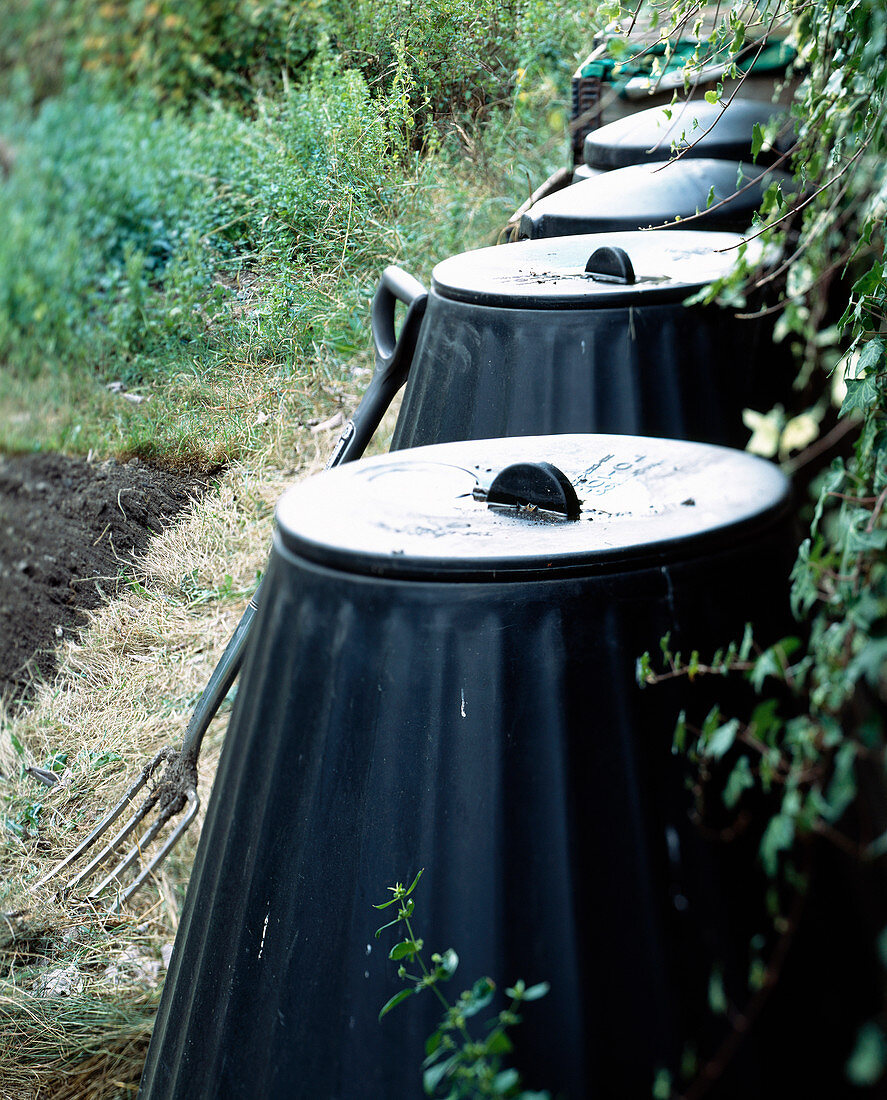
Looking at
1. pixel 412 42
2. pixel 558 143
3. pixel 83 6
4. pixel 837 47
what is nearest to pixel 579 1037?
pixel 83 6

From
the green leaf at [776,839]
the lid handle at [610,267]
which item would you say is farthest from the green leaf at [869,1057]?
the lid handle at [610,267]

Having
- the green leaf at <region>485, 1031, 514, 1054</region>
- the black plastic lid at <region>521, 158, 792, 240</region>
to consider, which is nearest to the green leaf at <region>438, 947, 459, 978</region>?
the green leaf at <region>485, 1031, 514, 1054</region>

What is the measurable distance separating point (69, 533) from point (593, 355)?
1058 mm

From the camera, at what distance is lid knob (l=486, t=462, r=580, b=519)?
1003 mm

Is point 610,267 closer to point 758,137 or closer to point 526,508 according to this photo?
point 758,137

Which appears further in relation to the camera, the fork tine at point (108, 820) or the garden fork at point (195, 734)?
the fork tine at point (108, 820)

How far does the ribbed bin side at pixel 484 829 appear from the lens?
32.1 inches

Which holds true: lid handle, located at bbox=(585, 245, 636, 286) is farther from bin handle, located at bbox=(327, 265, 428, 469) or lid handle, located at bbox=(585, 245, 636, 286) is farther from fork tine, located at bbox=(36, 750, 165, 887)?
fork tine, located at bbox=(36, 750, 165, 887)

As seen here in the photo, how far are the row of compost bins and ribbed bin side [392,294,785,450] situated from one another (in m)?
0.37

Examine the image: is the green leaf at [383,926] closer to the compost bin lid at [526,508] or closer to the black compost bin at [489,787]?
the black compost bin at [489,787]

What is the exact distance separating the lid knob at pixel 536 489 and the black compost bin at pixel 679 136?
150cm

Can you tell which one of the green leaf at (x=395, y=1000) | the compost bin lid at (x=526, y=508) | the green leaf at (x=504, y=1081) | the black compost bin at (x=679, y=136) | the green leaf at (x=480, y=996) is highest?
the black compost bin at (x=679, y=136)

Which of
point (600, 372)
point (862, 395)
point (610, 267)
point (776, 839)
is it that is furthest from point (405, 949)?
point (610, 267)

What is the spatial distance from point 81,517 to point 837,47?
57.2 inches
